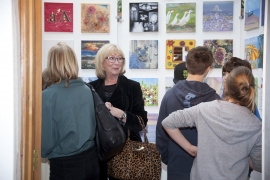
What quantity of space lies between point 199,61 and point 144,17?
4.01ft

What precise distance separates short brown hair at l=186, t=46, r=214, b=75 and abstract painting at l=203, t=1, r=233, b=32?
109cm

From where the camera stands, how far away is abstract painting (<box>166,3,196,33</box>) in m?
3.40

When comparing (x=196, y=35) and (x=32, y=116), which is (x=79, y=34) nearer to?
(x=196, y=35)

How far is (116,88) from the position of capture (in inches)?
114

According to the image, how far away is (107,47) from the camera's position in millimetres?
2934

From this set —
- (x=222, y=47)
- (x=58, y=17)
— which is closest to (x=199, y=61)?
(x=222, y=47)

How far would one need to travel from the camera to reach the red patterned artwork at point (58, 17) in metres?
3.42

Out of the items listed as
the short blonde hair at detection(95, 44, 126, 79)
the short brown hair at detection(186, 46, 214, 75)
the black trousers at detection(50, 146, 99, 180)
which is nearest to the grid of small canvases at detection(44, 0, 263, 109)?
the short blonde hair at detection(95, 44, 126, 79)

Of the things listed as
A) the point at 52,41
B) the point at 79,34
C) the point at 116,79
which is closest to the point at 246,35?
the point at 116,79

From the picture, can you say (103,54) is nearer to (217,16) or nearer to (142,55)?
(142,55)

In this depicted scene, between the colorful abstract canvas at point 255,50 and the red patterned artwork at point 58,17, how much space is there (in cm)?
162

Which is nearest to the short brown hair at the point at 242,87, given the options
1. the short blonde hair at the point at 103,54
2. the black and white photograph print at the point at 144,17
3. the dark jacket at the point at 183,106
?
the dark jacket at the point at 183,106

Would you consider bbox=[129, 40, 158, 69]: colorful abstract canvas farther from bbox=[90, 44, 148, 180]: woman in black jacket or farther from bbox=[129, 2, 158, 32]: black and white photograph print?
bbox=[90, 44, 148, 180]: woman in black jacket

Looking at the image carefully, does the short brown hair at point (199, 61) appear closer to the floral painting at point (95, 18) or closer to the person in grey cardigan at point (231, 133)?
the person in grey cardigan at point (231, 133)
